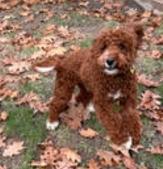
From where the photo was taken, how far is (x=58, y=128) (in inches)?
221

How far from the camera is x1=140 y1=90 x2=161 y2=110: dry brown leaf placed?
599cm

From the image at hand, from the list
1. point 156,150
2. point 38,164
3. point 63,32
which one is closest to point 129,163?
point 156,150

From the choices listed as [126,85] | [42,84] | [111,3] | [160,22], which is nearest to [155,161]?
[126,85]

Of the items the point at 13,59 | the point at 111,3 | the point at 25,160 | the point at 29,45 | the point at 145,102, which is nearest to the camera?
the point at 25,160

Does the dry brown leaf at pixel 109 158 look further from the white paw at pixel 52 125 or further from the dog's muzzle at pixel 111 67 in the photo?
the dog's muzzle at pixel 111 67

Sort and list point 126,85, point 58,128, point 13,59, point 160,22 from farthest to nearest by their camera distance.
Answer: point 160,22 → point 13,59 → point 58,128 → point 126,85

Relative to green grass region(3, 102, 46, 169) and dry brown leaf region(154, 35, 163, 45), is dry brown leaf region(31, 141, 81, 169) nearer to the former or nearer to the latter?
green grass region(3, 102, 46, 169)

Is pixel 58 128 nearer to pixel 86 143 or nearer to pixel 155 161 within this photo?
pixel 86 143

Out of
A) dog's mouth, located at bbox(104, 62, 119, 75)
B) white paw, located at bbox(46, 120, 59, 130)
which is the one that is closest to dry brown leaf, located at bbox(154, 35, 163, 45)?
white paw, located at bbox(46, 120, 59, 130)

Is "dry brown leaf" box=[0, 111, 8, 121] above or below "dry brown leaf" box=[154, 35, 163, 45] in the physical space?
above

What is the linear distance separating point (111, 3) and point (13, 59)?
107 inches

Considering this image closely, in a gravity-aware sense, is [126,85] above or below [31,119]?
above

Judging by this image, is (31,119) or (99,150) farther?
(31,119)

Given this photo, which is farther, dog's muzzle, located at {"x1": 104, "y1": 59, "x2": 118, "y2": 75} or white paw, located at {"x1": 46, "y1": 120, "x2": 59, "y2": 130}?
white paw, located at {"x1": 46, "y1": 120, "x2": 59, "y2": 130}
